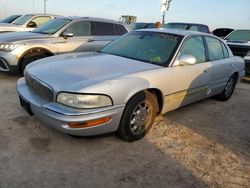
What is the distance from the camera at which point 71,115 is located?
307 centimetres

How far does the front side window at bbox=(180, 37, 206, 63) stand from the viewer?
4500 millimetres

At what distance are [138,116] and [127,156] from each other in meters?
0.59

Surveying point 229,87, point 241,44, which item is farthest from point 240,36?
point 229,87

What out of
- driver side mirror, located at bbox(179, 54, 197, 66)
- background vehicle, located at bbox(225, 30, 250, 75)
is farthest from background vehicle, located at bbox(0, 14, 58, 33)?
driver side mirror, located at bbox(179, 54, 197, 66)

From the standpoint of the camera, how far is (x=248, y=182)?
10.1ft

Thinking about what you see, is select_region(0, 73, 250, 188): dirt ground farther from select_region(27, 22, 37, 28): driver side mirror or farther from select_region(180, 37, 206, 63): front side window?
select_region(27, 22, 37, 28): driver side mirror

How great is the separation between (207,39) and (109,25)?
3928 millimetres

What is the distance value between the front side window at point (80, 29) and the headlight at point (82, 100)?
455 cm

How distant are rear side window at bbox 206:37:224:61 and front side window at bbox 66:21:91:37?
3703 millimetres

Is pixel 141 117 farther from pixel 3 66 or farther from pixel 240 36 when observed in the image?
pixel 240 36

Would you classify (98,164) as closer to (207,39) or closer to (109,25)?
(207,39)

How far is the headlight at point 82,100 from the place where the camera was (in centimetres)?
313

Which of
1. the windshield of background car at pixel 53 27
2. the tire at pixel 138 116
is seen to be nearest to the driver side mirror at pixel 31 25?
the windshield of background car at pixel 53 27

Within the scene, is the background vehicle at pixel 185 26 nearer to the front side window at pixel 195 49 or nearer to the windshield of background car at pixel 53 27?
the windshield of background car at pixel 53 27
